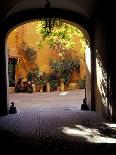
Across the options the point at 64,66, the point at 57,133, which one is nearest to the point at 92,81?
the point at 57,133

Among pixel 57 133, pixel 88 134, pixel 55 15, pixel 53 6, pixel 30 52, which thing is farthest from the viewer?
pixel 30 52

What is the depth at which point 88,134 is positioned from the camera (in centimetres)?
823

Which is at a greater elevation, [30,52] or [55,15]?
[55,15]

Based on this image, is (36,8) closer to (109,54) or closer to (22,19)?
(22,19)

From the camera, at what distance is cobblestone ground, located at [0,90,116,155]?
6.72 meters

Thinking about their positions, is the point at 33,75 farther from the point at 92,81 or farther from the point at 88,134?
the point at 88,134

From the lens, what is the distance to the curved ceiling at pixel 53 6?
10784 millimetres

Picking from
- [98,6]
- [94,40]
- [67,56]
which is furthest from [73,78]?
[98,6]

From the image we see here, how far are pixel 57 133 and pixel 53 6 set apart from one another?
217 inches

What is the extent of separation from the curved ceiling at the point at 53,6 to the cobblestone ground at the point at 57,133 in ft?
11.2

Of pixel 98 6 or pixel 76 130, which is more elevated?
pixel 98 6

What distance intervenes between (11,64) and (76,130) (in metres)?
14.2

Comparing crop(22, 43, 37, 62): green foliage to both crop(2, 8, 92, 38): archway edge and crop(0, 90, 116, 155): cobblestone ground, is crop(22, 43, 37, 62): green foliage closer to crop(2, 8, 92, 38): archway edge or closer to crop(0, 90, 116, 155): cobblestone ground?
crop(2, 8, 92, 38): archway edge

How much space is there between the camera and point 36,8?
12508 mm
